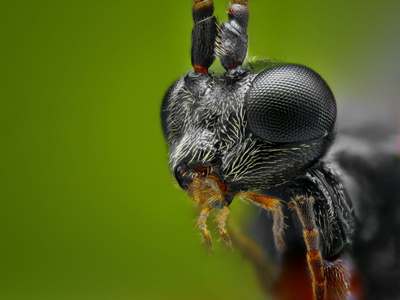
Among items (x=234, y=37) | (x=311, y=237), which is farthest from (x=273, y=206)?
(x=234, y=37)

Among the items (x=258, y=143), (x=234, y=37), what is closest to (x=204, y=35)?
(x=234, y=37)

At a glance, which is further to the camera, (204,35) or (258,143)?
(204,35)

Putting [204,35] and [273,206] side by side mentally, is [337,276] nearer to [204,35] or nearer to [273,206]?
[273,206]

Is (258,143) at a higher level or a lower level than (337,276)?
higher

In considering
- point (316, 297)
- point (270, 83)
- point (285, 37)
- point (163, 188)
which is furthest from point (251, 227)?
point (163, 188)

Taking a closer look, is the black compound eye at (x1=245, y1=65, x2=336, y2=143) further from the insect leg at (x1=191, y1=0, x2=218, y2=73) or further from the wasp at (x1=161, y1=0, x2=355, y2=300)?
the insect leg at (x1=191, y1=0, x2=218, y2=73)

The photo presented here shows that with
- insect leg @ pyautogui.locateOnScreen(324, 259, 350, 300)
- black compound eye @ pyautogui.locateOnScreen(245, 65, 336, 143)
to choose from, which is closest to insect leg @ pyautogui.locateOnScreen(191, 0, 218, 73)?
black compound eye @ pyautogui.locateOnScreen(245, 65, 336, 143)
